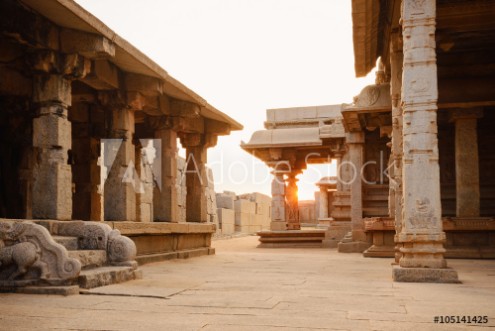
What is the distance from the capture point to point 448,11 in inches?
376

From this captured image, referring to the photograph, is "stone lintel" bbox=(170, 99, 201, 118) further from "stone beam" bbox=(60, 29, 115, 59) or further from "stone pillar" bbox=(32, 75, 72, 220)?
"stone pillar" bbox=(32, 75, 72, 220)

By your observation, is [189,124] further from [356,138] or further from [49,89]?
[49,89]

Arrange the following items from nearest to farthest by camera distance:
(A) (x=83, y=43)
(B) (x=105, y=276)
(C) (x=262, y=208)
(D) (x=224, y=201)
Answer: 1. (B) (x=105, y=276)
2. (A) (x=83, y=43)
3. (D) (x=224, y=201)
4. (C) (x=262, y=208)

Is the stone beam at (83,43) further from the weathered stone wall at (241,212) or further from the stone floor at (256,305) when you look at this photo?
the weathered stone wall at (241,212)

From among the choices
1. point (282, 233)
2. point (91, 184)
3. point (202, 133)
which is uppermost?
point (202, 133)

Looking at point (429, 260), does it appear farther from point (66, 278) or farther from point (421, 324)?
point (66, 278)

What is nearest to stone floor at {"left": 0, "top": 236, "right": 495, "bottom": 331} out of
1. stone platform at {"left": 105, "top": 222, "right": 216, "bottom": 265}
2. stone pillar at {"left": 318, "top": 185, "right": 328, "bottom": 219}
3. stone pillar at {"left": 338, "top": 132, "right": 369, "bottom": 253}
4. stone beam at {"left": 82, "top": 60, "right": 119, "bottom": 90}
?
stone platform at {"left": 105, "top": 222, "right": 216, "bottom": 265}

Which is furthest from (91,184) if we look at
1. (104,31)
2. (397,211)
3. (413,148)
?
(413,148)

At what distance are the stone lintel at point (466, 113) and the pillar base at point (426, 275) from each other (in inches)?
240

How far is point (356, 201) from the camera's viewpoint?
50.0ft

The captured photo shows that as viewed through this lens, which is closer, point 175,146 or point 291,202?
point 175,146

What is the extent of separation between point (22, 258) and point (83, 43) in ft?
10.9

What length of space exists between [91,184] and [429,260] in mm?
8430

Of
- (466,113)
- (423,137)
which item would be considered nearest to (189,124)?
(466,113)
